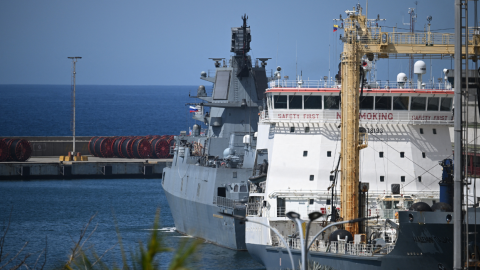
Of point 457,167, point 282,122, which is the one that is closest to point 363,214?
point 282,122

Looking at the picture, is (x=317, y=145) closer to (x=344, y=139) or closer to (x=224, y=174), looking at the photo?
(x=344, y=139)

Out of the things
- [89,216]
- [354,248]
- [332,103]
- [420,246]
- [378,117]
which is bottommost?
[89,216]

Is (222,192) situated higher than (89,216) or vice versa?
(222,192)

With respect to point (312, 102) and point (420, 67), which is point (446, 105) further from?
point (312, 102)

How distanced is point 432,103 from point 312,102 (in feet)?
16.4

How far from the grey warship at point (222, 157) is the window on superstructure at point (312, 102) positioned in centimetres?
853

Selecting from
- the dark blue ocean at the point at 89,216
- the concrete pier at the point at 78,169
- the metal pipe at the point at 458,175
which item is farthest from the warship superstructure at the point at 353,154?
the concrete pier at the point at 78,169

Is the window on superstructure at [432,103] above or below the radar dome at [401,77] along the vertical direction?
below

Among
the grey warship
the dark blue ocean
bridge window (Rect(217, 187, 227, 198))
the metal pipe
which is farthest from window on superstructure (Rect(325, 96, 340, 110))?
the metal pipe

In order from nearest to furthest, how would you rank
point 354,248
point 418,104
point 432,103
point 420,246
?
point 420,246
point 354,248
point 418,104
point 432,103

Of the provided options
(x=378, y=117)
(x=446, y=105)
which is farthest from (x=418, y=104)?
(x=378, y=117)

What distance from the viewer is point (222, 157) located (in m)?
49.9

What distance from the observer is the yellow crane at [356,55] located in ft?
93.5

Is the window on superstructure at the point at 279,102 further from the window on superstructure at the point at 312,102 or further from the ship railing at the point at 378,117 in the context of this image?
the window on superstructure at the point at 312,102
